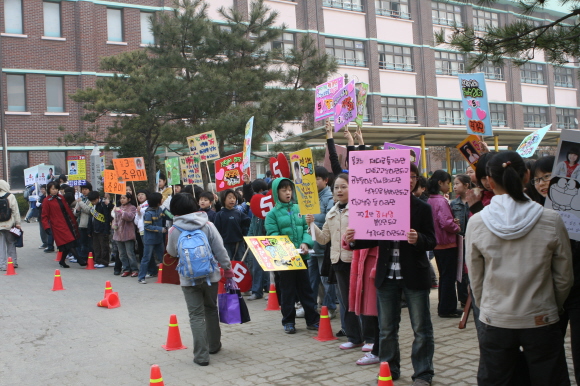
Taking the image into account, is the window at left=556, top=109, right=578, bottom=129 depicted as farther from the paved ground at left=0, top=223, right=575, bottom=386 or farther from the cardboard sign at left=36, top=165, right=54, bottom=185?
the paved ground at left=0, top=223, right=575, bottom=386

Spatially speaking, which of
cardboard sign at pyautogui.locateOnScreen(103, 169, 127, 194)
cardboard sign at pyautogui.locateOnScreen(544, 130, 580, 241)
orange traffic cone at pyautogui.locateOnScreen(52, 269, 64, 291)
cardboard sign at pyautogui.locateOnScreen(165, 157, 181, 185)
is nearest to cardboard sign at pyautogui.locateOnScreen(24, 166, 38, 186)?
cardboard sign at pyautogui.locateOnScreen(165, 157, 181, 185)

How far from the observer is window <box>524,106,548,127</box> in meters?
46.6

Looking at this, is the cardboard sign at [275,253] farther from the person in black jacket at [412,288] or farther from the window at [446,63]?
the window at [446,63]

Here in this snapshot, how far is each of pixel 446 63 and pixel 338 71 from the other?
12063mm

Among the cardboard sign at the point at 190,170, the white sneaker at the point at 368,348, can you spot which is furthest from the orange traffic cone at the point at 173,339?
the cardboard sign at the point at 190,170

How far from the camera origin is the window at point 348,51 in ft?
123

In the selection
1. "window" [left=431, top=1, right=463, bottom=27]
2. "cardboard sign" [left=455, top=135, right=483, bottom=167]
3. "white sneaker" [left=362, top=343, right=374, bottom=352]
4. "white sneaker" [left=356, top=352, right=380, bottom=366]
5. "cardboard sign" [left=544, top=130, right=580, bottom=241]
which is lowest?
"white sneaker" [left=356, top=352, right=380, bottom=366]

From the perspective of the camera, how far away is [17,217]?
13.4 meters

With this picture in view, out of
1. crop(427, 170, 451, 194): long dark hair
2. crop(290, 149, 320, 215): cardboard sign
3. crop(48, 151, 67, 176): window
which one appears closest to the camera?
crop(290, 149, 320, 215): cardboard sign

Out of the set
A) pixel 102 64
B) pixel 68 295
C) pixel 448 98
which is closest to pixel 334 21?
pixel 448 98

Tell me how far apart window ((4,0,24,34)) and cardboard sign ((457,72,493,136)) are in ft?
92.7

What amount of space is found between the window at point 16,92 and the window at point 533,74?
119ft

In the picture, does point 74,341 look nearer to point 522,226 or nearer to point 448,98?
point 522,226

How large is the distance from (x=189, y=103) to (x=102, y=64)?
4930 mm
